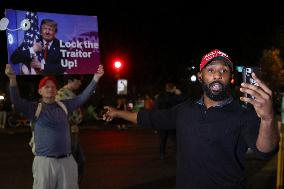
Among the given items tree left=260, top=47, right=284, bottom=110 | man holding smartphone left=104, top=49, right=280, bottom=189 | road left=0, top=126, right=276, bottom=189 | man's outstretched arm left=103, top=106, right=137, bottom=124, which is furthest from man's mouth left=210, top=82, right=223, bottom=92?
tree left=260, top=47, right=284, bottom=110

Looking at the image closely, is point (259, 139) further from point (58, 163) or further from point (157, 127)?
point (58, 163)

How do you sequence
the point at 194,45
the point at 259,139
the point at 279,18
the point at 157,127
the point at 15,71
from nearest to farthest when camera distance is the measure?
1. the point at 259,139
2. the point at 157,127
3. the point at 15,71
4. the point at 279,18
5. the point at 194,45

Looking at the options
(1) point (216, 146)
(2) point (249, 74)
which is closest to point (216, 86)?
(1) point (216, 146)

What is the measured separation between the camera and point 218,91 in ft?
11.0

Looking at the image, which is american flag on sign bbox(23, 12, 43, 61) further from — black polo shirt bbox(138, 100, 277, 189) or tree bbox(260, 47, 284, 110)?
tree bbox(260, 47, 284, 110)

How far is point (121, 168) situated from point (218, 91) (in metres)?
8.10

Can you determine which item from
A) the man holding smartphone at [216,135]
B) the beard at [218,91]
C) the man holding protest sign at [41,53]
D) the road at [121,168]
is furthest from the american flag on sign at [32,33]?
the road at [121,168]

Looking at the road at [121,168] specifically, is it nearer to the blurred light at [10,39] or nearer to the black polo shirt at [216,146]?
the blurred light at [10,39]

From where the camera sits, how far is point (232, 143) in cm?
336

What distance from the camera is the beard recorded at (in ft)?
11.0

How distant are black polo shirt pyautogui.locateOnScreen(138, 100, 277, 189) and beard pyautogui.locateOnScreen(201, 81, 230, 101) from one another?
0.32 feet

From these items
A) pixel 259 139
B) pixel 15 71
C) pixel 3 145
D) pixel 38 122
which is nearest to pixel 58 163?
pixel 38 122

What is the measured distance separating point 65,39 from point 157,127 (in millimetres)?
2351

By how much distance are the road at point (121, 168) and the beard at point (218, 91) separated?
5.69 metres
